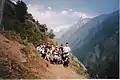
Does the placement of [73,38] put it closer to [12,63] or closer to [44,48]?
[44,48]

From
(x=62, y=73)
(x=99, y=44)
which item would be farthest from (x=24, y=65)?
(x=99, y=44)

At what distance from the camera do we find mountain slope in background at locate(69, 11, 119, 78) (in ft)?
34.2

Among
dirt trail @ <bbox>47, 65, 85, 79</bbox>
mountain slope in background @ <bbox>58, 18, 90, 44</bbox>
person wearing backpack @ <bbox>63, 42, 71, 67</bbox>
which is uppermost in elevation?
mountain slope in background @ <bbox>58, 18, 90, 44</bbox>

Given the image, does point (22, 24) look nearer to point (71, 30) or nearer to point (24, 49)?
point (24, 49)

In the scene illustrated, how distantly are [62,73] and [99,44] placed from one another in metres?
2.27

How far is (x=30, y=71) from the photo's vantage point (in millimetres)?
8617

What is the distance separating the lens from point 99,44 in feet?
36.2

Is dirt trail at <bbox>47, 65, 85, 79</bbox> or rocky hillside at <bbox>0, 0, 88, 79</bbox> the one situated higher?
rocky hillside at <bbox>0, 0, 88, 79</bbox>

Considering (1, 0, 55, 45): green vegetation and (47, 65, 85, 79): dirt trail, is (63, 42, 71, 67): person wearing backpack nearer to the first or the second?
(47, 65, 85, 79): dirt trail

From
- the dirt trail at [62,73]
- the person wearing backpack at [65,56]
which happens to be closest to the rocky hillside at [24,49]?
the dirt trail at [62,73]

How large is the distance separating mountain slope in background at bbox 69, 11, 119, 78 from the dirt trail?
2.70 feet

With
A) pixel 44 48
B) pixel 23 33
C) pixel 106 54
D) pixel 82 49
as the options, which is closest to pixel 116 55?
pixel 106 54

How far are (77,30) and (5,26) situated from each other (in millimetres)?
2904

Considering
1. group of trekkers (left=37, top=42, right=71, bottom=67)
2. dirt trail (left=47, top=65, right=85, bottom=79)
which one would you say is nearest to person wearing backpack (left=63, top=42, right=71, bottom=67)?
group of trekkers (left=37, top=42, right=71, bottom=67)
